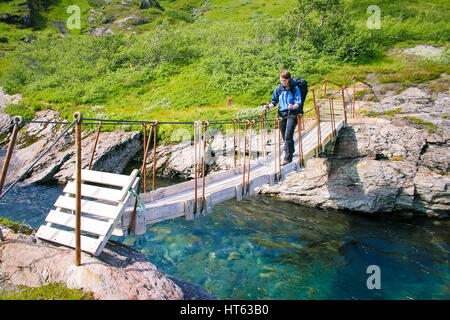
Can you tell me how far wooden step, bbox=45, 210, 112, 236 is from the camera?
4043 millimetres

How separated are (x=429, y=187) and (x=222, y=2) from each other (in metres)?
75.5

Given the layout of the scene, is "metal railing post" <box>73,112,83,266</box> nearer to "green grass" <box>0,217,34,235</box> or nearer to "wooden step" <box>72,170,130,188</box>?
"wooden step" <box>72,170,130,188</box>

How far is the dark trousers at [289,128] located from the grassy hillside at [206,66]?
8371 millimetres

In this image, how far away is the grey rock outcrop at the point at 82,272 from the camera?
3.40 m

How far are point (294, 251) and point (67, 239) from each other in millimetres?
6064

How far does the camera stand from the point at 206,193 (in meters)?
6.57

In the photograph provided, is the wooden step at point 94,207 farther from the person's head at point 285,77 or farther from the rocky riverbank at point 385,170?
the rocky riverbank at point 385,170

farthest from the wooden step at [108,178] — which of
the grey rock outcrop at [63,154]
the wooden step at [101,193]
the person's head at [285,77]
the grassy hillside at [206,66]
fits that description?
the grassy hillside at [206,66]

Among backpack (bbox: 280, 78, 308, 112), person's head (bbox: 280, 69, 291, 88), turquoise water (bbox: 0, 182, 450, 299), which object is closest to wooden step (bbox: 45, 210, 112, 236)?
turquoise water (bbox: 0, 182, 450, 299)

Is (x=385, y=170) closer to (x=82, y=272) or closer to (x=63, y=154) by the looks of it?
(x=82, y=272)

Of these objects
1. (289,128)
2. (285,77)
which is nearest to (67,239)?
(289,128)

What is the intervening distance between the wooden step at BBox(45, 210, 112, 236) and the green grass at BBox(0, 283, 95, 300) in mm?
854

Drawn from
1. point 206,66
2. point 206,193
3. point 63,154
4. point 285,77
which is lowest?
point 63,154
